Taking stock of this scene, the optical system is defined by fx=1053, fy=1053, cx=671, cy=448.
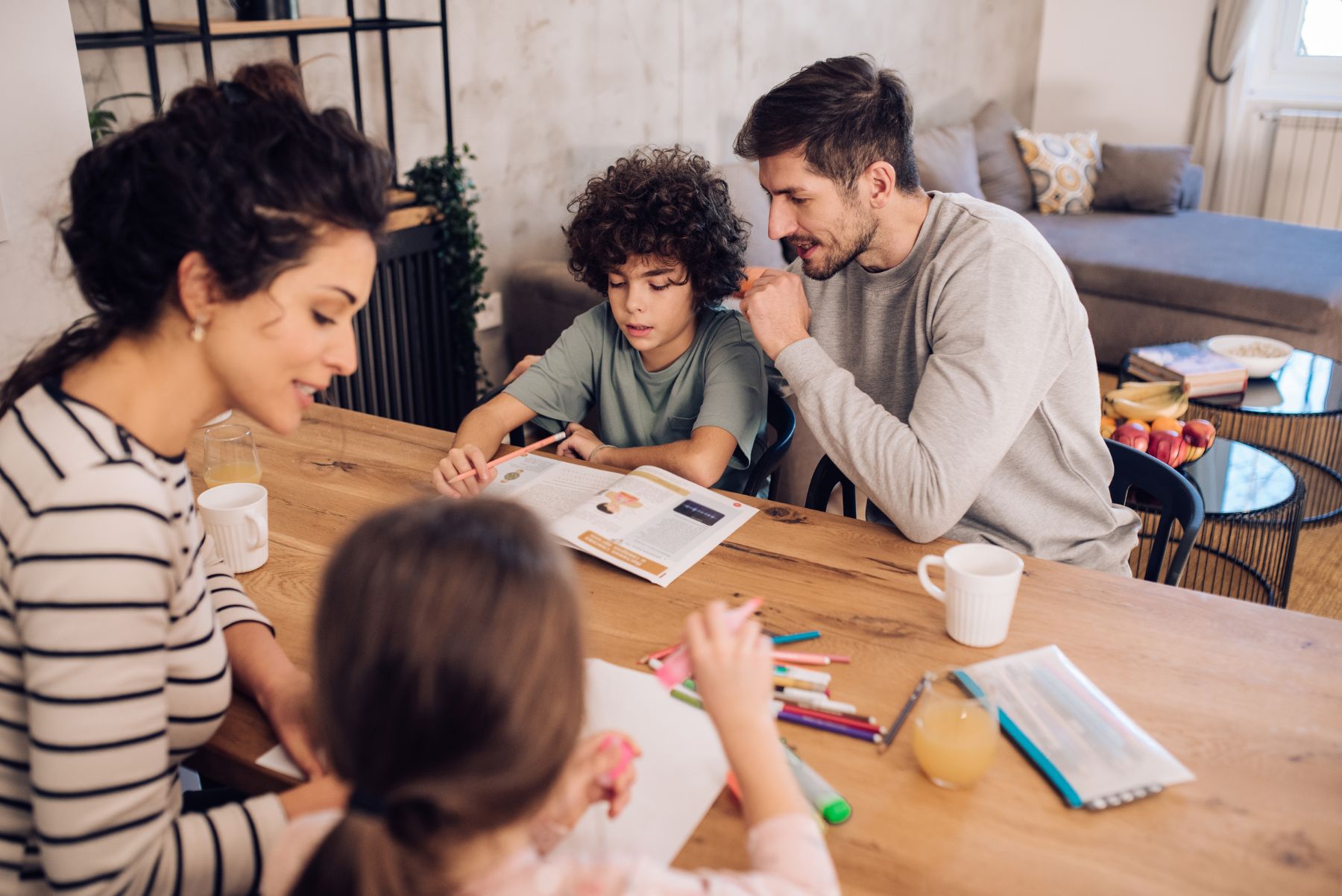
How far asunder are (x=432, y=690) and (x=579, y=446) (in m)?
1.11

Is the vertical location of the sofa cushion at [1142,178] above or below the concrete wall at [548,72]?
below

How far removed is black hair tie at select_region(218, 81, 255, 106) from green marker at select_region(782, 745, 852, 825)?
0.72 meters

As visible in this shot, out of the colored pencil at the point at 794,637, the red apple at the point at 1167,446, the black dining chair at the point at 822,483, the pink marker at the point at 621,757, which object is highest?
the pink marker at the point at 621,757

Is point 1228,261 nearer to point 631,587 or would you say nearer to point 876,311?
point 876,311

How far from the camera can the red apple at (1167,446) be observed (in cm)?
244

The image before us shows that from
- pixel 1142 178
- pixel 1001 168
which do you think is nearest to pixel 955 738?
pixel 1001 168

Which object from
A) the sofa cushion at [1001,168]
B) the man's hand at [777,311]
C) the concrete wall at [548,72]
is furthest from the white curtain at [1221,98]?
the man's hand at [777,311]

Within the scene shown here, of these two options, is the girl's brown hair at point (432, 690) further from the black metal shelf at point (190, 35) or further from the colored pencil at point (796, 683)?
the black metal shelf at point (190, 35)

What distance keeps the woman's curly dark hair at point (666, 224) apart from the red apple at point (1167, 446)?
1174 mm

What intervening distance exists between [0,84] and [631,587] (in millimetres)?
1334

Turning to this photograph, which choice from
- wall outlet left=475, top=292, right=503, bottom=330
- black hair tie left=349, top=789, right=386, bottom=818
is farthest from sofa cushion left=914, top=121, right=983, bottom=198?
black hair tie left=349, top=789, right=386, bottom=818

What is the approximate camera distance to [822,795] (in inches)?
36.0

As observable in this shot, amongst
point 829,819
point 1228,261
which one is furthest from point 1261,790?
point 1228,261

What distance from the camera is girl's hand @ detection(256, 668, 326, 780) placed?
980 mm
